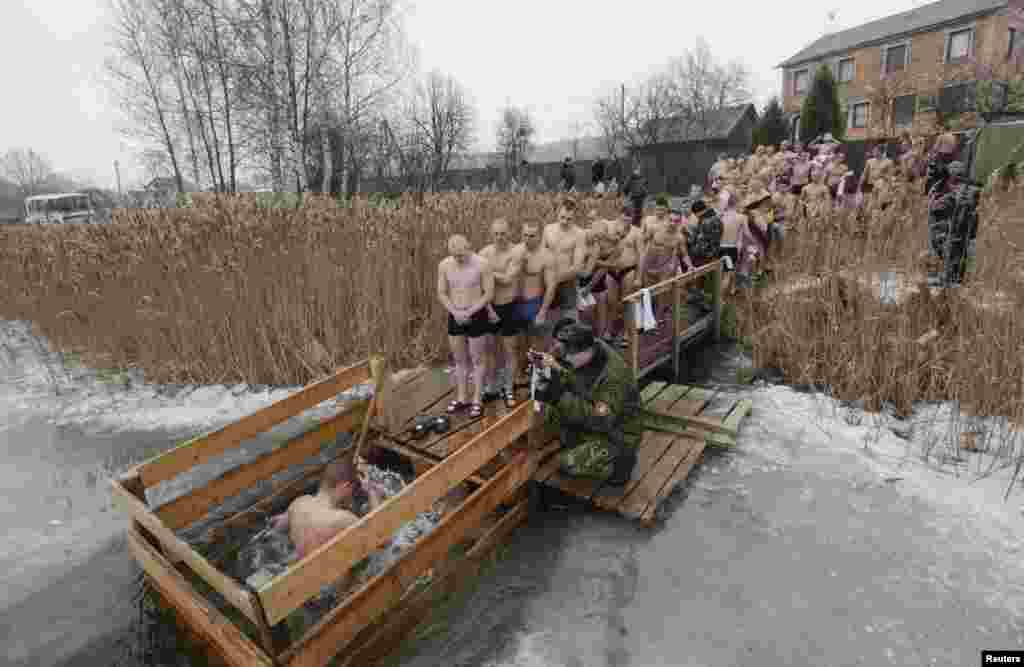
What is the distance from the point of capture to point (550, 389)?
11.8 ft

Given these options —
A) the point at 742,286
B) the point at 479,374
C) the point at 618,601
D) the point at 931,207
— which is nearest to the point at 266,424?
the point at 479,374

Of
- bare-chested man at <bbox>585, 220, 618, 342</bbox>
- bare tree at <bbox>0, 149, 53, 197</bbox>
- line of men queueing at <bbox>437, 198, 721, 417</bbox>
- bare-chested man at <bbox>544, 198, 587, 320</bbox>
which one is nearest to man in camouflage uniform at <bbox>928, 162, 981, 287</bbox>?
line of men queueing at <bbox>437, 198, 721, 417</bbox>

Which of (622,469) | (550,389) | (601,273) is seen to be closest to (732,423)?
(622,469)

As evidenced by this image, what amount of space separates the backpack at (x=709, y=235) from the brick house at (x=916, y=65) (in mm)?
12117

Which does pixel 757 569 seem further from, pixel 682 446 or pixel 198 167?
pixel 198 167

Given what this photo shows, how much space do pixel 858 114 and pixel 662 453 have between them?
35560 mm

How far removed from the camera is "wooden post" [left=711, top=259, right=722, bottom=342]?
22.9 feet

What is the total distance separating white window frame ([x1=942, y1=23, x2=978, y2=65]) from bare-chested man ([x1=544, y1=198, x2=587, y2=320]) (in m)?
31.8

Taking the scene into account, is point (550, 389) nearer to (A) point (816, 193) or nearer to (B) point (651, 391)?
(B) point (651, 391)

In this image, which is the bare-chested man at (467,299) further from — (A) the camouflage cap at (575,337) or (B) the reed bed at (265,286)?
(B) the reed bed at (265,286)

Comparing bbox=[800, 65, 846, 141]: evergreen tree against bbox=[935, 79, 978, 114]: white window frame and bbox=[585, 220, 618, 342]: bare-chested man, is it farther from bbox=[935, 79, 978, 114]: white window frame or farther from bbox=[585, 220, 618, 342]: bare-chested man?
bbox=[585, 220, 618, 342]: bare-chested man

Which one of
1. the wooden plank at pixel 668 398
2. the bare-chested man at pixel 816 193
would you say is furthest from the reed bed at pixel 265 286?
the bare-chested man at pixel 816 193

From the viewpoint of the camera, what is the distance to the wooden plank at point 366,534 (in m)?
2.19

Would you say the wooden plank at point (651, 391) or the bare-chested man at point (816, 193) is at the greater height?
the bare-chested man at point (816, 193)
